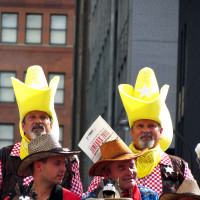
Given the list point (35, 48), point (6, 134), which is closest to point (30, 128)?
point (6, 134)

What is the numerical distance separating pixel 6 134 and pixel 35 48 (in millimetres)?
A: 5777

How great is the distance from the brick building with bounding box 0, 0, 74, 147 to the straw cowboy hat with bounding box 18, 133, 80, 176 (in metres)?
50.4

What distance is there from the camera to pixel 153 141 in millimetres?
10820

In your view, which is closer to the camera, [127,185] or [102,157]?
[127,185]

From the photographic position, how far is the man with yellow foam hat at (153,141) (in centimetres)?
1079

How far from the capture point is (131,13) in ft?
88.9

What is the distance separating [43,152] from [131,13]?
18334mm

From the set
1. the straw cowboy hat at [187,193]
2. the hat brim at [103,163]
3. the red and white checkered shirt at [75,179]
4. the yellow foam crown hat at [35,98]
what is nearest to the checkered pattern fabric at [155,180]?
the red and white checkered shirt at [75,179]

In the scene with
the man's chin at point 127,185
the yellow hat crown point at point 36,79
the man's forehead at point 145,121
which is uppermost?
the yellow hat crown point at point 36,79

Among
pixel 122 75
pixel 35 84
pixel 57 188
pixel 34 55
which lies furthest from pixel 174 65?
pixel 34 55

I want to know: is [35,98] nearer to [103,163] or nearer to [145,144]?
[145,144]

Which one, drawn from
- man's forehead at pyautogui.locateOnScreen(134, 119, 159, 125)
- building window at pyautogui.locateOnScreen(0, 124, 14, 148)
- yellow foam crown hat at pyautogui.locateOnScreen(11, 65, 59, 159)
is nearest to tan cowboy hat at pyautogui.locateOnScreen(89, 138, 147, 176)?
man's forehead at pyautogui.locateOnScreen(134, 119, 159, 125)

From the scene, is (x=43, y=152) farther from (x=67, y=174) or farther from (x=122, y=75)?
(x=122, y=75)

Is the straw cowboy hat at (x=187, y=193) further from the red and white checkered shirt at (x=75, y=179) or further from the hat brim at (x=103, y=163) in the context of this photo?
the red and white checkered shirt at (x=75, y=179)
